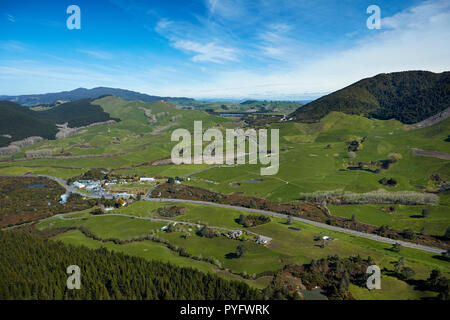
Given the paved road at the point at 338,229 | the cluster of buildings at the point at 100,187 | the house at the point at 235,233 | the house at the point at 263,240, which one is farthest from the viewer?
the cluster of buildings at the point at 100,187

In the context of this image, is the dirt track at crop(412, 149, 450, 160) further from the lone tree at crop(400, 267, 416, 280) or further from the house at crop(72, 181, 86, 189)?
the house at crop(72, 181, 86, 189)

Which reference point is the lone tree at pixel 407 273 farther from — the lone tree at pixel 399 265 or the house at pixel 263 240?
the house at pixel 263 240

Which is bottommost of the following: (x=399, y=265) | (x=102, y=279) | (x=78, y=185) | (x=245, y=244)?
(x=102, y=279)

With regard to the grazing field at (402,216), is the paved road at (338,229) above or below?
below

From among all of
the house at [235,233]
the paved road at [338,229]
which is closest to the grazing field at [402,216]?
the paved road at [338,229]

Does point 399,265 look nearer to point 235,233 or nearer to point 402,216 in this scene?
point 402,216

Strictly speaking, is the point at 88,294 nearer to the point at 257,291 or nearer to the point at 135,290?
the point at 135,290

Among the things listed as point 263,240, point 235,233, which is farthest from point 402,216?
point 235,233
